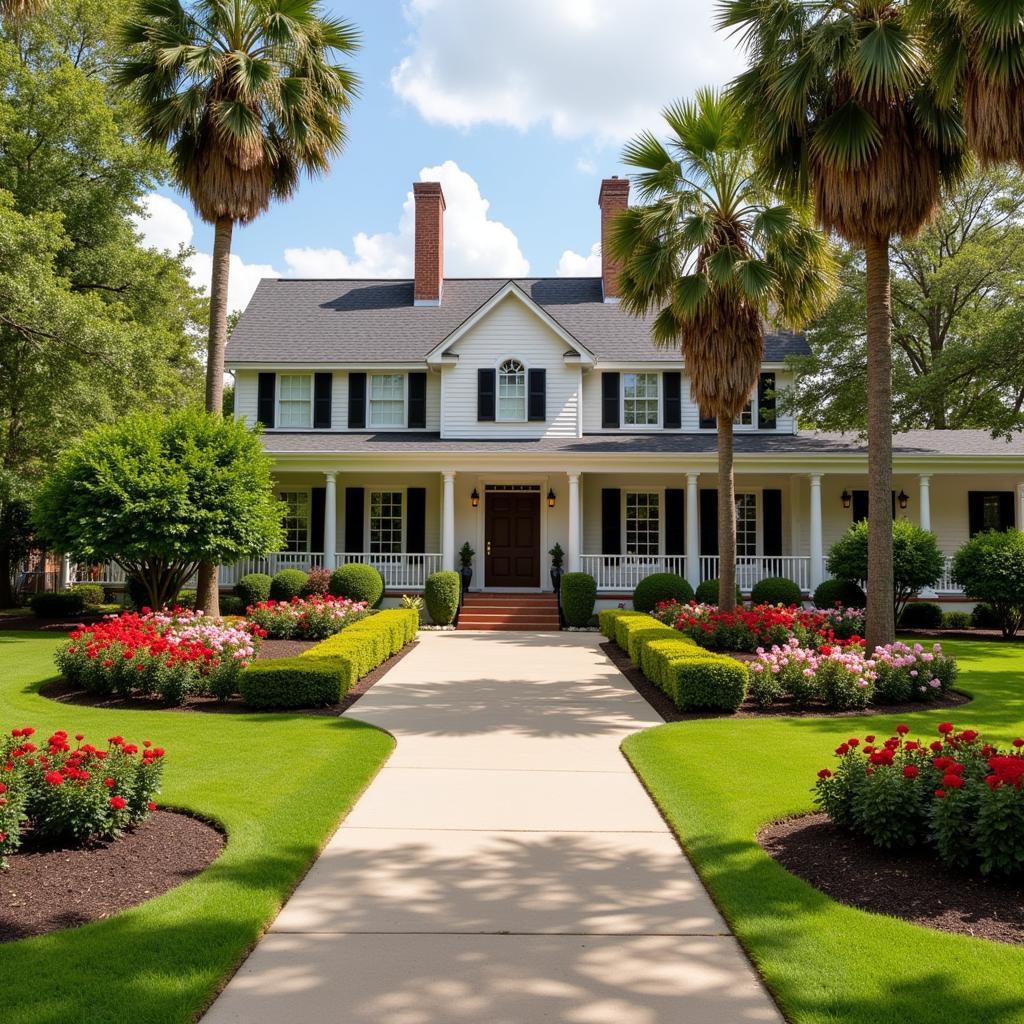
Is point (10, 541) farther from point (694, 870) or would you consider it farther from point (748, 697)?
point (694, 870)

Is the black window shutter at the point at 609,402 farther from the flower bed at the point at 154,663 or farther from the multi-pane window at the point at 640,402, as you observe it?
the flower bed at the point at 154,663

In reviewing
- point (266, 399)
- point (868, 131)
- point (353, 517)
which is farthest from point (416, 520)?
point (868, 131)

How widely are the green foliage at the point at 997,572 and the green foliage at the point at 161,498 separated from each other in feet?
47.5

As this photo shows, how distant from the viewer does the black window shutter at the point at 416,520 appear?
22.0m

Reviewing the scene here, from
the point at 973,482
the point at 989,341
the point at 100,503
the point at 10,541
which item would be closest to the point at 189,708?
the point at 100,503

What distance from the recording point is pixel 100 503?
14602mm

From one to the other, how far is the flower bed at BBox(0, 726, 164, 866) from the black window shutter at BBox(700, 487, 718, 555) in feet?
59.2

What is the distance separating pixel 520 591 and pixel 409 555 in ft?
10.1

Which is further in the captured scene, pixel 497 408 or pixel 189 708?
pixel 497 408

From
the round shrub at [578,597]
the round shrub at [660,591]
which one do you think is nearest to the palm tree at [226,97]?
the round shrub at [578,597]

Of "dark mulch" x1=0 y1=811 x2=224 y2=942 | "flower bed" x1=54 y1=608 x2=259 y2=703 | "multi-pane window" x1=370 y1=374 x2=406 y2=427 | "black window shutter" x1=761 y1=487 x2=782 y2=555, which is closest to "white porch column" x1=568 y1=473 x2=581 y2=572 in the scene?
"black window shutter" x1=761 y1=487 x2=782 y2=555

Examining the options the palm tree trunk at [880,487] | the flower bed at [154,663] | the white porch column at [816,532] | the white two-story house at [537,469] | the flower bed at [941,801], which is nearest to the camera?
the flower bed at [941,801]

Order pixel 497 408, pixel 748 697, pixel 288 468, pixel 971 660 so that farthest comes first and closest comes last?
pixel 497 408 < pixel 288 468 < pixel 971 660 < pixel 748 697

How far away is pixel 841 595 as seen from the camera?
19.1 metres
